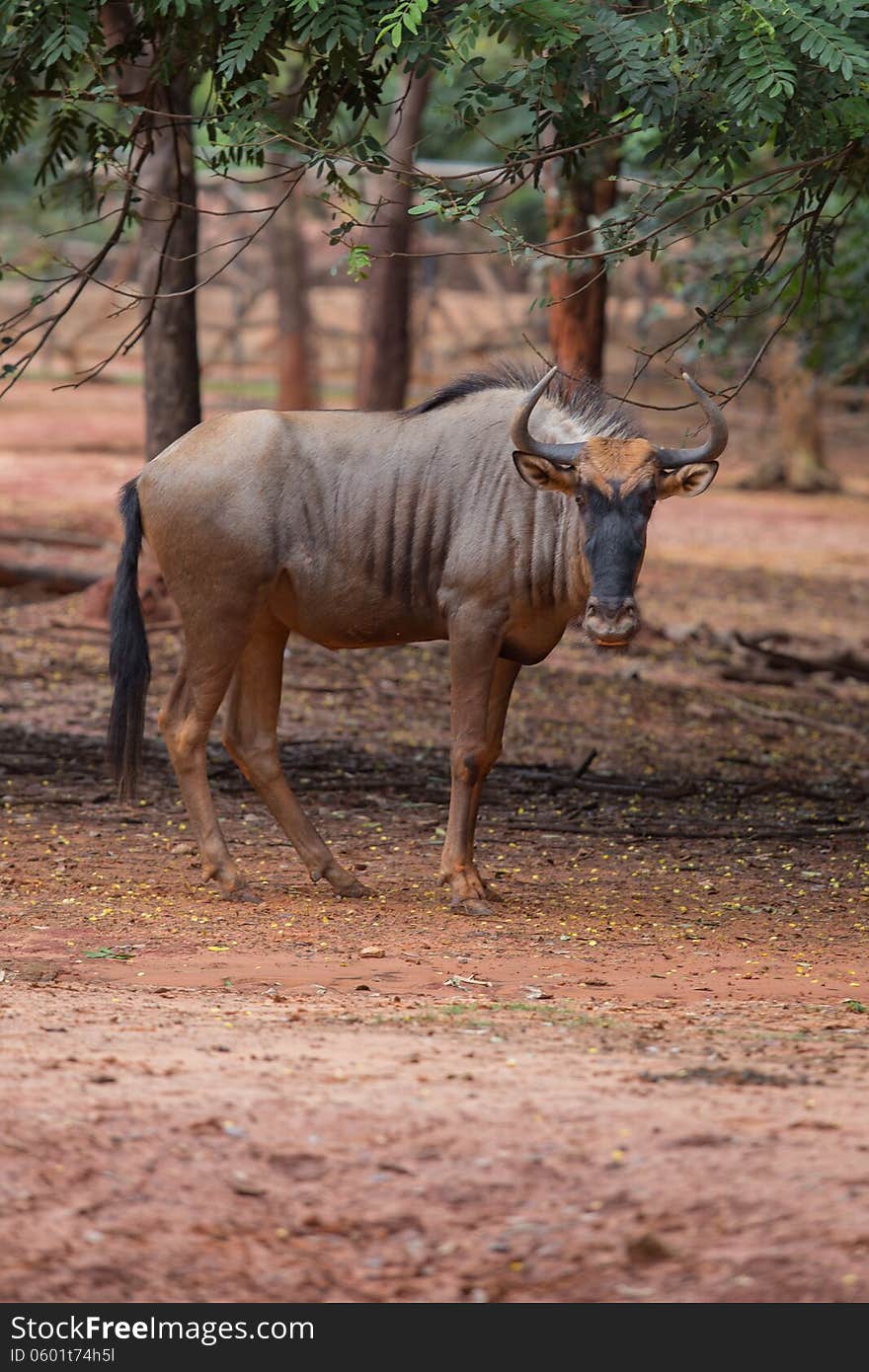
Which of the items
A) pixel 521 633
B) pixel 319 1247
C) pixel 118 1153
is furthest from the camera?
pixel 521 633

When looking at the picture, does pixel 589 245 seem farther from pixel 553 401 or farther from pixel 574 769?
pixel 553 401

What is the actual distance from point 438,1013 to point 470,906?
1.56 meters

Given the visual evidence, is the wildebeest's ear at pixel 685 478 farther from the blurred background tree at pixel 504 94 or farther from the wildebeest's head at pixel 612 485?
the blurred background tree at pixel 504 94

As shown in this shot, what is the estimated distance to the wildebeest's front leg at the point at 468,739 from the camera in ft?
21.4

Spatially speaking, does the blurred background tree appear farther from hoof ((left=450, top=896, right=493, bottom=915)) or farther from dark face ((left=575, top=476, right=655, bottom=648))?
hoof ((left=450, top=896, right=493, bottom=915))

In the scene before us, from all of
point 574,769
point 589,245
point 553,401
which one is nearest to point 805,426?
point 589,245

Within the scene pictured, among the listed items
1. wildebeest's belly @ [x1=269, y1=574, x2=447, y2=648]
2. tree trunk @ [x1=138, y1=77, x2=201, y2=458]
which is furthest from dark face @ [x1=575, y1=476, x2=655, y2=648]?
tree trunk @ [x1=138, y1=77, x2=201, y2=458]

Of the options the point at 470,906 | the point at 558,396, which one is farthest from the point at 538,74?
the point at 470,906

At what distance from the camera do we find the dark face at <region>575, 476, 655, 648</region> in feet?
19.6

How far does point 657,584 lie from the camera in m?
15.8

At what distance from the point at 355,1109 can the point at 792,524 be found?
17.6 m

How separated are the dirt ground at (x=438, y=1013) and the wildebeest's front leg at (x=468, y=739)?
0.18 metres

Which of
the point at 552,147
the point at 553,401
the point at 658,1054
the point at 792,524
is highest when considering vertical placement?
the point at 552,147

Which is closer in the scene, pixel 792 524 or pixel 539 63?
pixel 539 63
